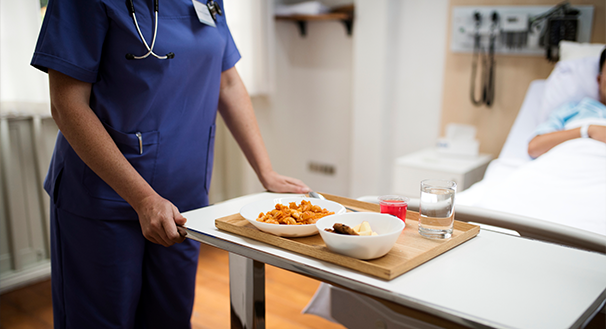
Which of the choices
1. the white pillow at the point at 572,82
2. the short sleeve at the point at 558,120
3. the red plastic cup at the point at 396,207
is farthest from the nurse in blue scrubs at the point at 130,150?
the white pillow at the point at 572,82

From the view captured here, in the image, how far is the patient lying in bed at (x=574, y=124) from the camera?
1.76 m

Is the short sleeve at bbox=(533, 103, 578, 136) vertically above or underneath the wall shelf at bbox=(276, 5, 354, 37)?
underneath

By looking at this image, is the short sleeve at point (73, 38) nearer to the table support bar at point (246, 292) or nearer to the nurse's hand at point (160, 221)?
the nurse's hand at point (160, 221)

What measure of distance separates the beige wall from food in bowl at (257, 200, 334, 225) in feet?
6.65

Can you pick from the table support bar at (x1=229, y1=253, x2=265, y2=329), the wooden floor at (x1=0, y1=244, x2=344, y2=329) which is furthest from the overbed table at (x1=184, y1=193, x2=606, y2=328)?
the wooden floor at (x1=0, y1=244, x2=344, y2=329)

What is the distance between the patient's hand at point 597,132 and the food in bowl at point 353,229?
4.54 ft

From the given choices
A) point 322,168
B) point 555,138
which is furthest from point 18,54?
point 555,138

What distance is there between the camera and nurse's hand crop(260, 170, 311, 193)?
3.92 ft

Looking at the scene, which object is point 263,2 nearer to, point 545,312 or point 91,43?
point 91,43

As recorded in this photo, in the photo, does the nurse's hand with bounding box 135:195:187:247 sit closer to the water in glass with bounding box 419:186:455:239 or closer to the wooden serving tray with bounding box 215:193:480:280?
the wooden serving tray with bounding box 215:193:480:280

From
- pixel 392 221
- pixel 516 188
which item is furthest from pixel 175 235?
pixel 516 188

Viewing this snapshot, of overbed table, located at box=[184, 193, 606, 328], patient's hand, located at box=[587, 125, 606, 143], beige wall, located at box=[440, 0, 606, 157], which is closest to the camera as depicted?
overbed table, located at box=[184, 193, 606, 328]

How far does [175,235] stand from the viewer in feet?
2.94

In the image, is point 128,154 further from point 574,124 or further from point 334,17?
point 334,17
